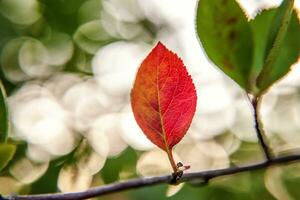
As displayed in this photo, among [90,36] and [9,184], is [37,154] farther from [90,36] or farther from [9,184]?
[90,36]

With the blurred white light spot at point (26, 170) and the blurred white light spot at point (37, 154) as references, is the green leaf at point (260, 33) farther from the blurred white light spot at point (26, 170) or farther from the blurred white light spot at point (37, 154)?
the blurred white light spot at point (37, 154)

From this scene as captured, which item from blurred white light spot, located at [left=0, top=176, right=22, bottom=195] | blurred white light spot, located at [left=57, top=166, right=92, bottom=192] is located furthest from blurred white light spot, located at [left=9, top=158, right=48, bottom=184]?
blurred white light spot, located at [left=57, top=166, right=92, bottom=192]

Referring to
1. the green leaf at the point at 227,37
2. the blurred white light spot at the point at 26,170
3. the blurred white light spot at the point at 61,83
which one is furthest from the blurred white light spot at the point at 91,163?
the green leaf at the point at 227,37

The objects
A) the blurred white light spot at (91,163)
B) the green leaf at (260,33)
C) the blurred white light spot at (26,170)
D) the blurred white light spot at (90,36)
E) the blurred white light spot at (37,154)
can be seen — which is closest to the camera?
the green leaf at (260,33)

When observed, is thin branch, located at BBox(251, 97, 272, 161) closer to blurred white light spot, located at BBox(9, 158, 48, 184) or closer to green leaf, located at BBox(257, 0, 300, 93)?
green leaf, located at BBox(257, 0, 300, 93)

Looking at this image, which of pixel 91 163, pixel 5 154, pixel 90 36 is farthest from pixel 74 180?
pixel 90 36

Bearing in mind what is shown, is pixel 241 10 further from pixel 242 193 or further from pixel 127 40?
pixel 127 40

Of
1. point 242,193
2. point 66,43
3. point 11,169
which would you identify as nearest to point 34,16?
point 66,43
